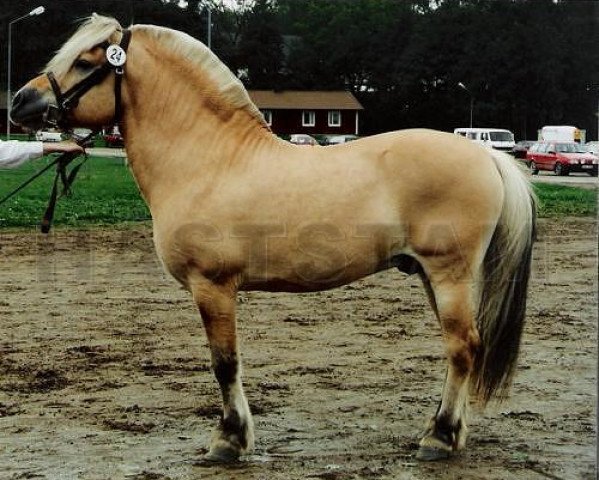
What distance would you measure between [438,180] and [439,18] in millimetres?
61724

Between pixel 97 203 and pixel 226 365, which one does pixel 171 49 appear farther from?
pixel 97 203

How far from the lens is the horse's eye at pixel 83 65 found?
15.6ft

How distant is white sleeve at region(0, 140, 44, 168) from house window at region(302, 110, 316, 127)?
6307cm

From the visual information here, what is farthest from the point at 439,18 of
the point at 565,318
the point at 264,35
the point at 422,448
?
the point at 422,448

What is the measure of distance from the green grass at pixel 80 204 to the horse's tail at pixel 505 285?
9.37 metres

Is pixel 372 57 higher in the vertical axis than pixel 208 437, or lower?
higher

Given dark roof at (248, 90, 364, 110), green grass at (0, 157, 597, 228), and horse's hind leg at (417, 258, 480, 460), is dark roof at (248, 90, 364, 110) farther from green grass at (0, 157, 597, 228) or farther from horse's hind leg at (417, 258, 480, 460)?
horse's hind leg at (417, 258, 480, 460)

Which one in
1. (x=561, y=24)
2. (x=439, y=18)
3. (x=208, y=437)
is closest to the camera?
(x=208, y=437)

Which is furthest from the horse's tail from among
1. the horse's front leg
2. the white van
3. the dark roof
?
the dark roof

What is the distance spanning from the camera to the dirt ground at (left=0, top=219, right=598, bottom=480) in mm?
4559

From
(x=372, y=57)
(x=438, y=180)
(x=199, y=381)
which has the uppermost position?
(x=372, y=57)

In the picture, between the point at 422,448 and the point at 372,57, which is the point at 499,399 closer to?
the point at 422,448

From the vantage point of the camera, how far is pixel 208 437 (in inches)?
198

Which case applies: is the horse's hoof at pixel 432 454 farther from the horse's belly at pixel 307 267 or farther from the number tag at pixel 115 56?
the number tag at pixel 115 56
